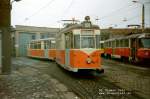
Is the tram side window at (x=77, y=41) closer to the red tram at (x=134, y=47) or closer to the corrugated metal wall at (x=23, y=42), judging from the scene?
the red tram at (x=134, y=47)

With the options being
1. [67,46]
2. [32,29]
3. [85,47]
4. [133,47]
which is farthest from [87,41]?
[32,29]

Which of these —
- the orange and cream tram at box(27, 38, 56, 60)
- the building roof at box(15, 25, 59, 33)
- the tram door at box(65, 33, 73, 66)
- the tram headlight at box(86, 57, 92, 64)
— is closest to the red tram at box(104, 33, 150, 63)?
the orange and cream tram at box(27, 38, 56, 60)

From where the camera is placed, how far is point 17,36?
2442 inches

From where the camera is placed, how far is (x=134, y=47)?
33.1m

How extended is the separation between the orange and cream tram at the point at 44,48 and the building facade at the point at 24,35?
12910 millimetres

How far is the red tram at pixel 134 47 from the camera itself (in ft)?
101

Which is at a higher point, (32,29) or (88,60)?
(32,29)

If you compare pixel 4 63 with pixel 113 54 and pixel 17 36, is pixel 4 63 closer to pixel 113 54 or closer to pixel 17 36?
pixel 113 54

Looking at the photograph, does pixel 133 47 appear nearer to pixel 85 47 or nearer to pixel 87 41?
pixel 87 41

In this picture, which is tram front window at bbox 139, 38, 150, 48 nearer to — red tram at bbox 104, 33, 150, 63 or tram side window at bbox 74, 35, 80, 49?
red tram at bbox 104, 33, 150, 63

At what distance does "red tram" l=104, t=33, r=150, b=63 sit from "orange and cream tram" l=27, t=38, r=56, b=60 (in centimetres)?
724

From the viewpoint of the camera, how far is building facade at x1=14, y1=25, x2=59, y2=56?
62.0 m

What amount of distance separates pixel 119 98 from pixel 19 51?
51.8 m

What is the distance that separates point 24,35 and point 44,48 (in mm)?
23947
